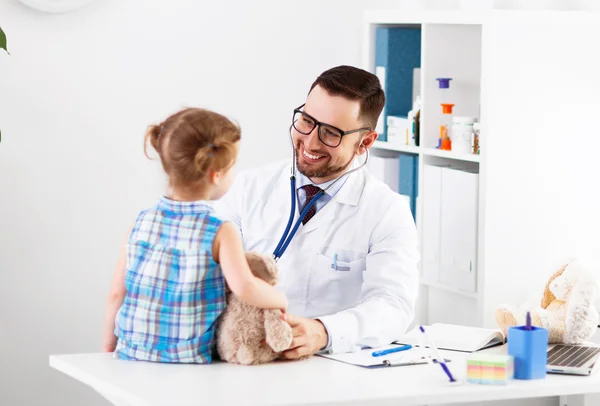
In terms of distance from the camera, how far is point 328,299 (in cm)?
235

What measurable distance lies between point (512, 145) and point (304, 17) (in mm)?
1102

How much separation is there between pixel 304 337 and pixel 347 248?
43 centimetres

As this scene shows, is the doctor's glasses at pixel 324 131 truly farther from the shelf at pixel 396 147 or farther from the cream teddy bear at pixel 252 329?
the shelf at pixel 396 147

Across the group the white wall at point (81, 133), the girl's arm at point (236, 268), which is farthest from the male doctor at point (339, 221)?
the white wall at point (81, 133)

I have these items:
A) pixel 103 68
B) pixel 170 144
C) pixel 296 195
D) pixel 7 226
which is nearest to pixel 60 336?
pixel 7 226

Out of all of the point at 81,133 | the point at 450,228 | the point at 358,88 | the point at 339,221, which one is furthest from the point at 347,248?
the point at 81,133

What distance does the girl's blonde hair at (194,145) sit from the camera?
179cm

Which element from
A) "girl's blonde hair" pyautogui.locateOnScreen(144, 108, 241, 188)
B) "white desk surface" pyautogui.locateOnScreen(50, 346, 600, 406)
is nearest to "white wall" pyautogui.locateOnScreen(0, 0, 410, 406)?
"white desk surface" pyautogui.locateOnScreen(50, 346, 600, 406)

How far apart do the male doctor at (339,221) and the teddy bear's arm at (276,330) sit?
388 mm

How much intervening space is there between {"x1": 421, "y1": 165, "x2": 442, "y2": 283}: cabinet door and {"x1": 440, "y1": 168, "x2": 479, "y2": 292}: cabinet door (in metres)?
0.02

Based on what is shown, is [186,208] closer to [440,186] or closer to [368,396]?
[368,396]

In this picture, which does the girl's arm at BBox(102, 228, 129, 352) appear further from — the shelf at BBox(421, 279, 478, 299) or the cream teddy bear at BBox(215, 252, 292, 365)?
the shelf at BBox(421, 279, 478, 299)

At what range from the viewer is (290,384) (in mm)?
1756

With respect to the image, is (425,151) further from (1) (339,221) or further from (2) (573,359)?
(2) (573,359)
